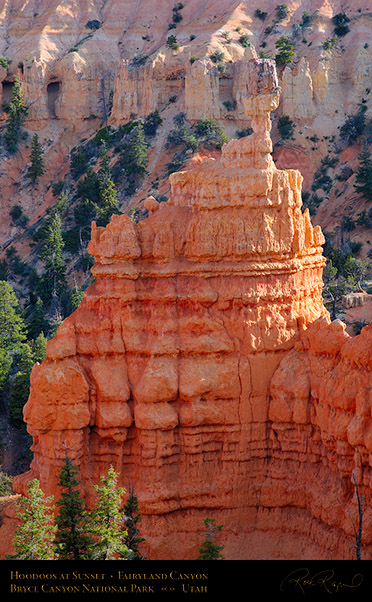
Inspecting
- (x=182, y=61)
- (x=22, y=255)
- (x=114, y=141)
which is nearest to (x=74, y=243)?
(x=22, y=255)

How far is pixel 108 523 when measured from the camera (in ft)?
88.0

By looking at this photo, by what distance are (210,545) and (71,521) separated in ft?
12.4

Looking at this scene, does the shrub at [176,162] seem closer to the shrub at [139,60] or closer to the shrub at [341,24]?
the shrub at [139,60]

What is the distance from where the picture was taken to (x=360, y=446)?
2586 centimetres

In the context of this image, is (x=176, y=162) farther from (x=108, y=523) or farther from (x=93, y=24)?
(x=108, y=523)

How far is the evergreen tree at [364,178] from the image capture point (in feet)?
275

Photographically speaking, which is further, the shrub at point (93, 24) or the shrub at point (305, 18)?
the shrub at point (93, 24)

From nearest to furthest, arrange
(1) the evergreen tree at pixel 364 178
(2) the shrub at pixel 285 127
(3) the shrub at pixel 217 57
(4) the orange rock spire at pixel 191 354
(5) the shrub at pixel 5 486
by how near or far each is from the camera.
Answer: (4) the orange rock spire at pixel 191 354 → (5) the shrub at pixel 5 486 → (1) the evergreen tree at pixel 364 178 → (2) the shrub at pixel 285 127 → (3) the shrub at pixel 217 57

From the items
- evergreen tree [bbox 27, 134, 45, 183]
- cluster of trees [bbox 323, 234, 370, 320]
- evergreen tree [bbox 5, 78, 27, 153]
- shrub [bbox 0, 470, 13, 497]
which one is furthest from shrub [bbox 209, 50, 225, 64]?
shrub [bbox 0, 470, 13, 497]

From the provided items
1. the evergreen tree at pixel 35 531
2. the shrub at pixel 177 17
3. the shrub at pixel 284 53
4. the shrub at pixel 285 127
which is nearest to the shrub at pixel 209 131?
the shrub at pixel 285 127

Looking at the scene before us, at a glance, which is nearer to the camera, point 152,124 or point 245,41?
point 152,124

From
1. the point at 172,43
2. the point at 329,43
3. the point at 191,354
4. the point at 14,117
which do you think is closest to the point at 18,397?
the point at 191,354

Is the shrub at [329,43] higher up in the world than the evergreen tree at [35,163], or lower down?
higher up

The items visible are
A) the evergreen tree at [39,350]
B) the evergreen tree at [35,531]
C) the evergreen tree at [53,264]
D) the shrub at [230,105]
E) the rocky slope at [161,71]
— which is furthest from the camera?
the shrub at [230,105]
